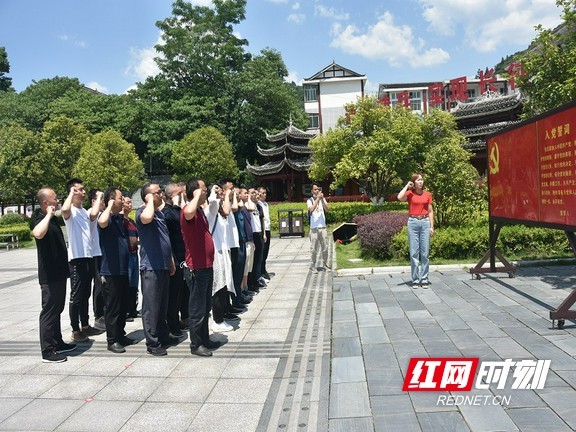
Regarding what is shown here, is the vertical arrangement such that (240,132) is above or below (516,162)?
above

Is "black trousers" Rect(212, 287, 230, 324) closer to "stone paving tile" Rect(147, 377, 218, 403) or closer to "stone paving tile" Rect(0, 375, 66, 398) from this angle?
"stone paving tile" Rect(147, 377, 218, 403)

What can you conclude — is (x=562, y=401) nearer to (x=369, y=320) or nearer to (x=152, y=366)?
(x=369, y=320)

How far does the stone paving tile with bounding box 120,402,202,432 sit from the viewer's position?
132 inches

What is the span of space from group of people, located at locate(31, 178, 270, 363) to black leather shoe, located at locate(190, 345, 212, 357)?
1 cm

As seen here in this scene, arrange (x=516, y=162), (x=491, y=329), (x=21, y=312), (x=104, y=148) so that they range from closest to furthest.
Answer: (x=491, y=329) → (x=516, y=162) → (x=21, y=312) → (x=104, y=148)

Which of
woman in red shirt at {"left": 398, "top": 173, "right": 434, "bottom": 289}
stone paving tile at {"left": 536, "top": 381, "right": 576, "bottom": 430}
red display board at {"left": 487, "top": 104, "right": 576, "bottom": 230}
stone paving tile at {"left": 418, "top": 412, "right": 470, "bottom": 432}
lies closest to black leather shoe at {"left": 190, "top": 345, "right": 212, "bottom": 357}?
stone paving tile at {"left": 418, "top": 412, "right": 470, "bottom": 432}

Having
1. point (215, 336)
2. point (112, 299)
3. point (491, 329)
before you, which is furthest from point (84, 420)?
point (491, 329)

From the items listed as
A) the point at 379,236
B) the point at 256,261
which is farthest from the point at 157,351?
the point at 379,236

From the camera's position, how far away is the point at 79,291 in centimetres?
569

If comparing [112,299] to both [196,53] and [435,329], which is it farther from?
[196,53]

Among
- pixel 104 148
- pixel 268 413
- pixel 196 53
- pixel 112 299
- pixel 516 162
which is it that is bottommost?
pixel 268 413

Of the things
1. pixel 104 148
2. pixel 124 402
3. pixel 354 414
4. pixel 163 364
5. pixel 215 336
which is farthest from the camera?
pixel 104 148

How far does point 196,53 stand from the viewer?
3866 cm

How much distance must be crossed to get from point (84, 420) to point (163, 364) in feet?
4.04
